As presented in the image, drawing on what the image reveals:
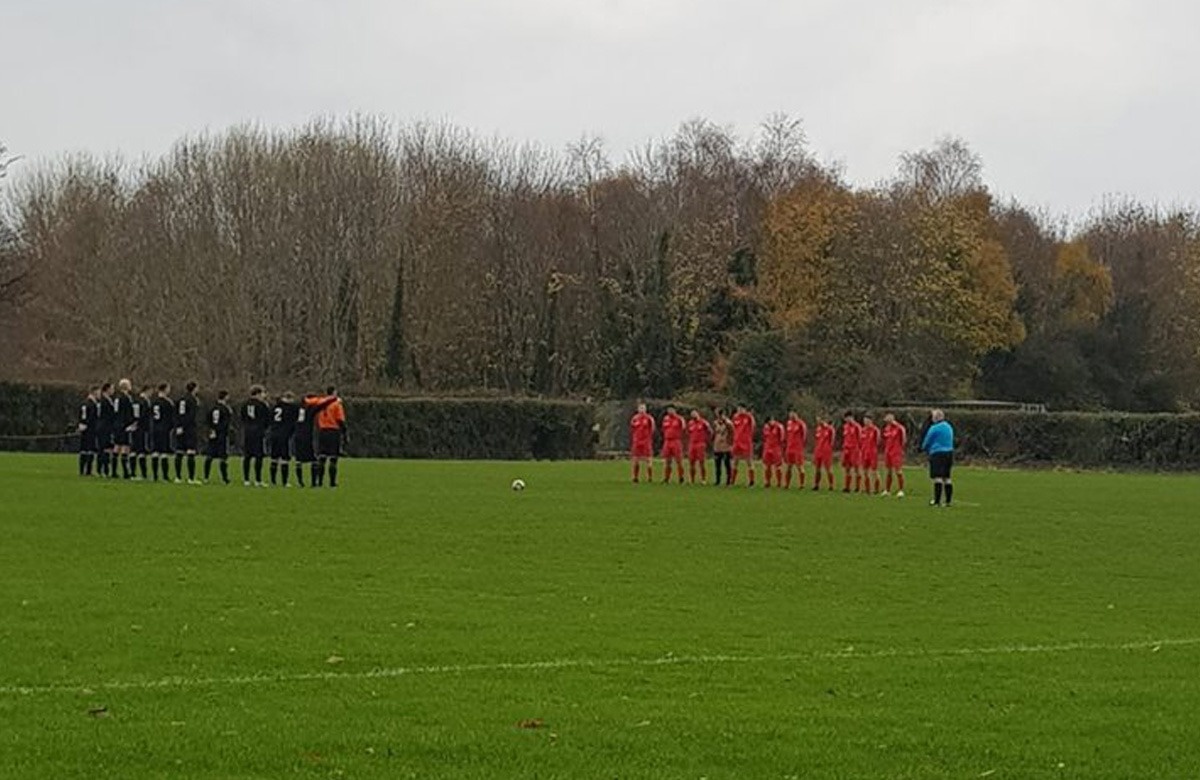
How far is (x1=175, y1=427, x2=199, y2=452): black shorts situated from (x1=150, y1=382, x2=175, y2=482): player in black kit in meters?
0.83

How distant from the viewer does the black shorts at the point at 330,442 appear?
1400 inches

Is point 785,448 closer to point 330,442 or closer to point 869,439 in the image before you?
point 869,439

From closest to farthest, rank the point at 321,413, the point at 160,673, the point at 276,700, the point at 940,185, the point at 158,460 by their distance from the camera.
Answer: the point at 276,700 → the point at 160,673 → the point at 321,413 → the point at 158,460 → the point at 940,185

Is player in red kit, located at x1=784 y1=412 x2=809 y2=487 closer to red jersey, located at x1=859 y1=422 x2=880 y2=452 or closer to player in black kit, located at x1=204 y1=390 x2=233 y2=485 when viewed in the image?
red jersey, located at x1=859 y1=422 x2=880 y2=452

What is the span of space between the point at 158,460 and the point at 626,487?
1023cm

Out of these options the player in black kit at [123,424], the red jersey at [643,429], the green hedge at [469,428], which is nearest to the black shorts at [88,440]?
the player in black kit at [123,424]

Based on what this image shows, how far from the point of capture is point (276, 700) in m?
10.6

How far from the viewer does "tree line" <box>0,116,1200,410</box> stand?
70875 mm

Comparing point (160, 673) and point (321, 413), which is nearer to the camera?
point (160, 673)

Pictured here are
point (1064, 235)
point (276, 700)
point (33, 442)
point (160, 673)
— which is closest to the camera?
point (276, 700)

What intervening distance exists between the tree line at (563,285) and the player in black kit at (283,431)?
3152cm

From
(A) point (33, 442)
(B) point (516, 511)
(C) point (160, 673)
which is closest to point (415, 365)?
(A) point (33, 442)

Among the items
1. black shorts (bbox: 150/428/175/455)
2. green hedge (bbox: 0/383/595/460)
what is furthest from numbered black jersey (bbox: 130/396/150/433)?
green hedge (bbox: 0/383/595/460)

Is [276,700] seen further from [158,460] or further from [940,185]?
[940,185]
